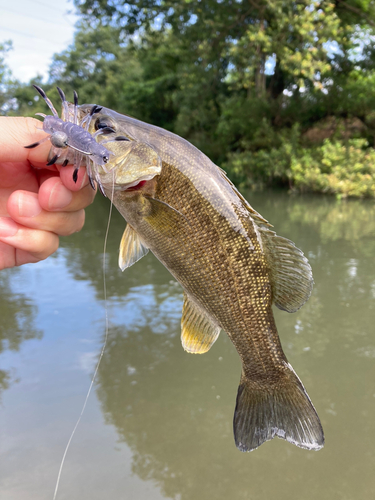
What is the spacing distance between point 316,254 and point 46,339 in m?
4.52

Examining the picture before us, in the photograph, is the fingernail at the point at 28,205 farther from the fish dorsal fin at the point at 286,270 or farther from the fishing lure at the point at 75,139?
the fish dorsal fin at the point at 286,270

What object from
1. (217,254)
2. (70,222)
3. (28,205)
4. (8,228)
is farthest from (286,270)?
(8,228)

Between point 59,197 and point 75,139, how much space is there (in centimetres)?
41

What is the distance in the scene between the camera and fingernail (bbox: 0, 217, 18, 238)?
1838 millimetres

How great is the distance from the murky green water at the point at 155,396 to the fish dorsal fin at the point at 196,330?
1.27m

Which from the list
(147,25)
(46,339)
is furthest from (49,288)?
(147,25)

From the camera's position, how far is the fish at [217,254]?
1511mm

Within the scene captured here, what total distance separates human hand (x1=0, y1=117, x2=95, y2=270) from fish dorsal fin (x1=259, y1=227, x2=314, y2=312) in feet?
2.66

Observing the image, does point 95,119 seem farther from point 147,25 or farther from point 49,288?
point 147,25

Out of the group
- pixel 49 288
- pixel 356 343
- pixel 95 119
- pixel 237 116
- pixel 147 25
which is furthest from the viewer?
pixel 237 116

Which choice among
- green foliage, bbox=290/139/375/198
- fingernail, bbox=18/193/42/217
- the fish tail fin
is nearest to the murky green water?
the fish tail fin

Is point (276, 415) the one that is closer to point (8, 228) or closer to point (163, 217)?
point (163, 217)

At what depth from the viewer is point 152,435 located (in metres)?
2.87

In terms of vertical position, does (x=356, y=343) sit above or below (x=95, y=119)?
below
